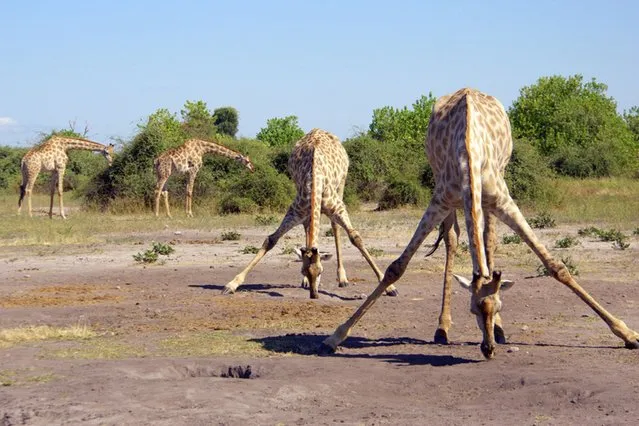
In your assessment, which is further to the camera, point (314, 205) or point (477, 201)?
point (314, 205)

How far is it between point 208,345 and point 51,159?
18.2m

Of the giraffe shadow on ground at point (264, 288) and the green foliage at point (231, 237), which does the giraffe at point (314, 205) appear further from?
the green foliage at point (231, 237)

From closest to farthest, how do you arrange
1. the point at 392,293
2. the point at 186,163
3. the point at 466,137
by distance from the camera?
the point at 466,137 < the point at 392,293 < the point at 186,163

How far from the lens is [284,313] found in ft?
32.1

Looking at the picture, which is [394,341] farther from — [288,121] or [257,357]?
[288,121]

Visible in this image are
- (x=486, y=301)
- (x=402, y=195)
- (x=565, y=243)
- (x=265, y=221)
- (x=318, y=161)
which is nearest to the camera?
(x=486, y=301)

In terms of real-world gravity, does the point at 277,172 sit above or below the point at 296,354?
above

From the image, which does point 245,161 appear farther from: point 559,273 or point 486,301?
point 486,301

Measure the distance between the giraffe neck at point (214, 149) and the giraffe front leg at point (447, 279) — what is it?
644 inches

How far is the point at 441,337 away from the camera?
8.20 meters

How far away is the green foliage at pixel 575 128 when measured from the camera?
34312mm

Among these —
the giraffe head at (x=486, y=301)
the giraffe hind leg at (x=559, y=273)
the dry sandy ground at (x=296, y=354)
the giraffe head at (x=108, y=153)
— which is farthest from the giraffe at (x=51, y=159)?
the giraffe head at (x=486, y=301)

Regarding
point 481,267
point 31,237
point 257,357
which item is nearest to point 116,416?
point 257,357

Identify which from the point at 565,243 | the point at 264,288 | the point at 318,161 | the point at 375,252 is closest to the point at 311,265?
the point at 264,288
